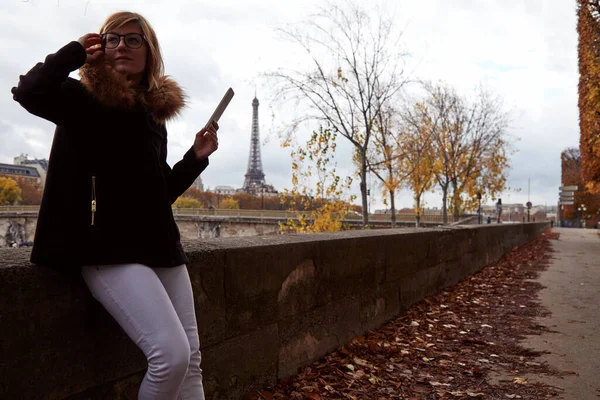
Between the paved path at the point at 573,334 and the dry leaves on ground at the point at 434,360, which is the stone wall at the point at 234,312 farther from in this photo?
the paved path at the point at 573,334

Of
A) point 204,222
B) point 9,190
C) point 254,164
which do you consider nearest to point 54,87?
point 9,190

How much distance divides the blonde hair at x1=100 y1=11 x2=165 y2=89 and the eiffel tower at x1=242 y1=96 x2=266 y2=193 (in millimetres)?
76828

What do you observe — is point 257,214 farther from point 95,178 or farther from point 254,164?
point 95,178

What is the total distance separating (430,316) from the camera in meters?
5.80

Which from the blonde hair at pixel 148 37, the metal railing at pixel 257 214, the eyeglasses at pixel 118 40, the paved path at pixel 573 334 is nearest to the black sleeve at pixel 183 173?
the blonde hair at pixel 148 37

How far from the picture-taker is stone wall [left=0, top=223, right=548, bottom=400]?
190cm

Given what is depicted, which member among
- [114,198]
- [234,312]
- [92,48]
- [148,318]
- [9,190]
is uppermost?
[9,190]

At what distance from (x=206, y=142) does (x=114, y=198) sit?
0.70 metres

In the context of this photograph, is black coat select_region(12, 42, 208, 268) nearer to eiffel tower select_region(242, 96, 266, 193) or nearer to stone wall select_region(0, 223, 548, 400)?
stone wall select_region(0, 223, 548, 400)

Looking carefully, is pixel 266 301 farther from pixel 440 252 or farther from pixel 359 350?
pixel 440 252

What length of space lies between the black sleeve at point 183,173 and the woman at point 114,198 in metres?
0.30

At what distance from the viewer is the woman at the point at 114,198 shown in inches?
71.2

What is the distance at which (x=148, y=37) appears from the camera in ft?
6.99

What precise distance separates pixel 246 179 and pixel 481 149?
5499 cm
